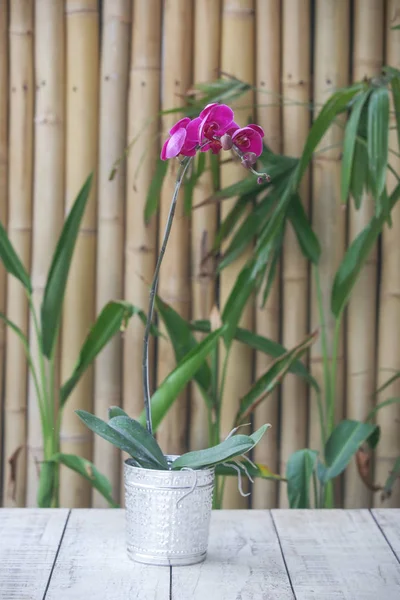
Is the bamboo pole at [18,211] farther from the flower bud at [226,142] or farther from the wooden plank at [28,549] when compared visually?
the flower bud at [226,142]

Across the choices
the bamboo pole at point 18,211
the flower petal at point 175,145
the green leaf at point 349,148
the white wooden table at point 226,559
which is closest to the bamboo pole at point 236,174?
the green leaf at point 349,148

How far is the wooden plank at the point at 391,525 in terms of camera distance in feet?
3.29

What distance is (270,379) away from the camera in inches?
65.6

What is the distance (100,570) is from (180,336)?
0.81m

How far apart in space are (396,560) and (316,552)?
93mm

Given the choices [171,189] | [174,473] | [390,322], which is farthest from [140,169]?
[174,473]

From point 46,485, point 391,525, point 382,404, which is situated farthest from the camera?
point 382,404

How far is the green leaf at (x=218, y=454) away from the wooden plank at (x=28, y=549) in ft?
0.62

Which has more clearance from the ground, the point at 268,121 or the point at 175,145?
the point at 268,121

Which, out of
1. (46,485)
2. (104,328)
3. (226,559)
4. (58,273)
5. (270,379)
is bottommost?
(46,485)

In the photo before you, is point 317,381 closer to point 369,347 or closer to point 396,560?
point 369,347

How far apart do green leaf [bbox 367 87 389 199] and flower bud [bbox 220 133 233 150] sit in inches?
26.8

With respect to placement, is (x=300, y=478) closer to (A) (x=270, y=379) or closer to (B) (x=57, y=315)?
(A) (x=270, y=379)

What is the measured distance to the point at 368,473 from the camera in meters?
1.72
